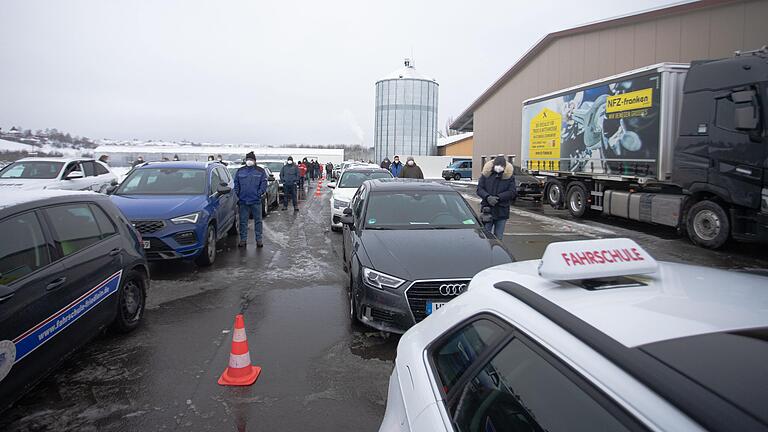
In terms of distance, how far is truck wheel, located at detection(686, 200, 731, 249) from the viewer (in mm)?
9344

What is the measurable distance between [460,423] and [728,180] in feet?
31.3

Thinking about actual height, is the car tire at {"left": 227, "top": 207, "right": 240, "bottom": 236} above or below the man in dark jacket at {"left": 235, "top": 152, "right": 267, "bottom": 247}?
below

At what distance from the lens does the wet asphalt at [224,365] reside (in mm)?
3494

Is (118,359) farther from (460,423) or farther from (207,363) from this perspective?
(460,423)

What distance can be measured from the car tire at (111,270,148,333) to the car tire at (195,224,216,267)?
8.49 feet

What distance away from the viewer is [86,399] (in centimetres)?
372

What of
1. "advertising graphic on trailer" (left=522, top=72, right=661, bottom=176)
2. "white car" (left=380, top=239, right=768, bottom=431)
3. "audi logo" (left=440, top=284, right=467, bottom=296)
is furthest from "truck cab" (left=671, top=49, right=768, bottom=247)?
"white car" (left=380, top=239, right=768, bottom=431)

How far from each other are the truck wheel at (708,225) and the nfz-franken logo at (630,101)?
Result: 9.68 ft

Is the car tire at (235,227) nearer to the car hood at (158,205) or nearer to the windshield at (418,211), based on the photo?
the car hood at (158,205)

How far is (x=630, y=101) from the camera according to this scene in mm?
12258

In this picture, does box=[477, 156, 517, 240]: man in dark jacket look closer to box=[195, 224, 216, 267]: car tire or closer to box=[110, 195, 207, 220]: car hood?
box=[195, 224, 216, 267]: car tire

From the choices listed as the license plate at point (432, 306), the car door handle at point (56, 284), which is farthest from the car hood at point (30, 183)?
the license plate at point (432, 306)

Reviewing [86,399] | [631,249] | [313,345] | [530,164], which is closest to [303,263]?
[313,345]

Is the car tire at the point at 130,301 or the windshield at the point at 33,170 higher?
the windshield at the point at 33,170
